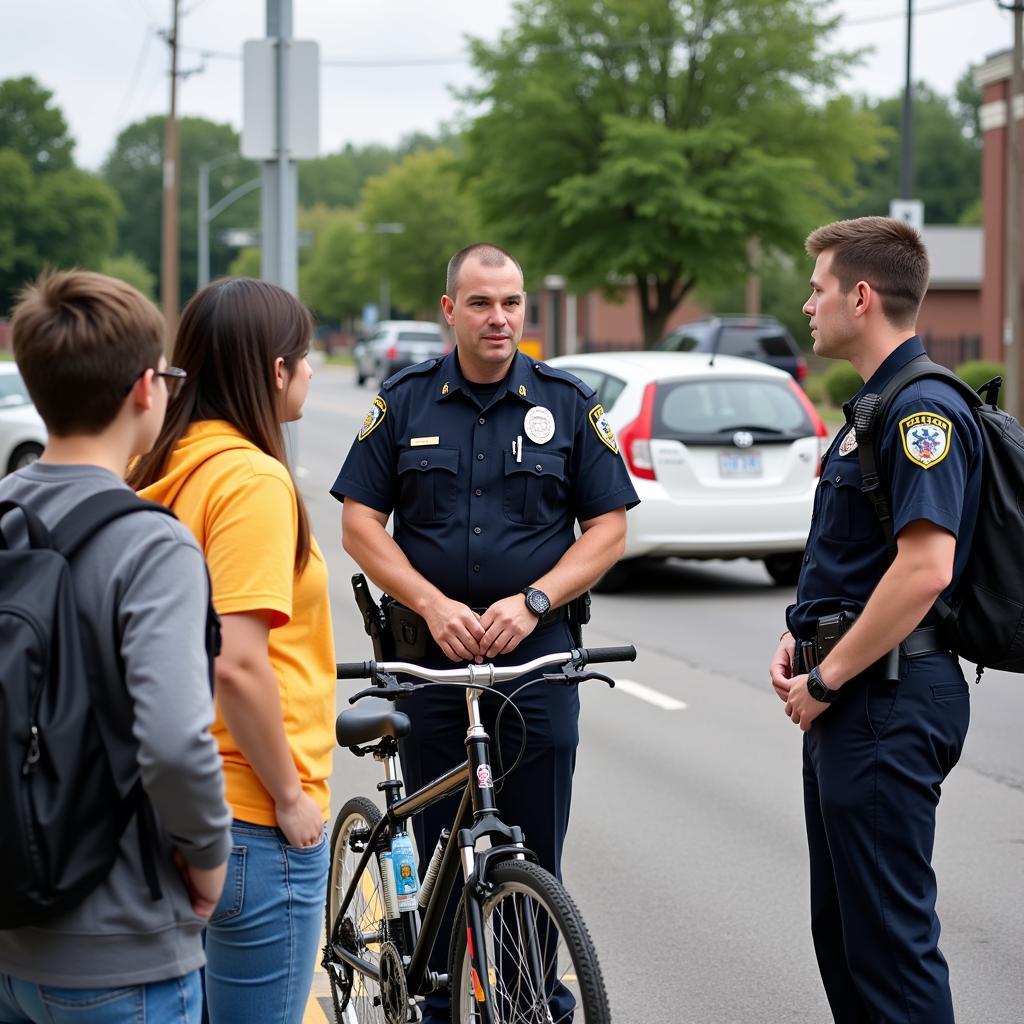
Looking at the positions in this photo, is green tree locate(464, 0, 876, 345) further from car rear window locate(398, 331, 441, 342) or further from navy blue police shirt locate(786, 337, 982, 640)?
navy blue police shirt locate(786, 337, 982, 640)

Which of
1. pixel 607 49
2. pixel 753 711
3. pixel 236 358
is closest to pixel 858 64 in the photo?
pixel 607 49

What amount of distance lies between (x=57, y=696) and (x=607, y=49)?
3381 centimetres

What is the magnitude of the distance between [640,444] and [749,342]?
56.8 ft

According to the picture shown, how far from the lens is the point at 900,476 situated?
126 inches

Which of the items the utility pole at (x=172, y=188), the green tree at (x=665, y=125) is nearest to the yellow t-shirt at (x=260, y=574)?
the green tree at (x=665, y=125)

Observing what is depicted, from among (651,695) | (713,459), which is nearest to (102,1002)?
(651,695)

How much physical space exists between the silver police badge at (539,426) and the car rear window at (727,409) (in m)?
7.39

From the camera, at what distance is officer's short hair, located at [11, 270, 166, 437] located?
7.13ft

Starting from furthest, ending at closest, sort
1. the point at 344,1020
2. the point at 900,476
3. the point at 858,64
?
the point at 858,64 → the point at 344,1020 → the point at 900,476

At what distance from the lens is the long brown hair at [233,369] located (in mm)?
2791

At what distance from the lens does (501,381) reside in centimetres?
407

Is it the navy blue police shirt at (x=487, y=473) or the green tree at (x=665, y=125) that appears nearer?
the navy blue police shirt at (x=487, y=473)

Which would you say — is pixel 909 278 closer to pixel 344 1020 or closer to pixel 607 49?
pixel 344 1020

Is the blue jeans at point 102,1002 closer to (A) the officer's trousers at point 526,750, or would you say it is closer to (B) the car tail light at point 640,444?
(A) the officer's trousers at point 526,750
